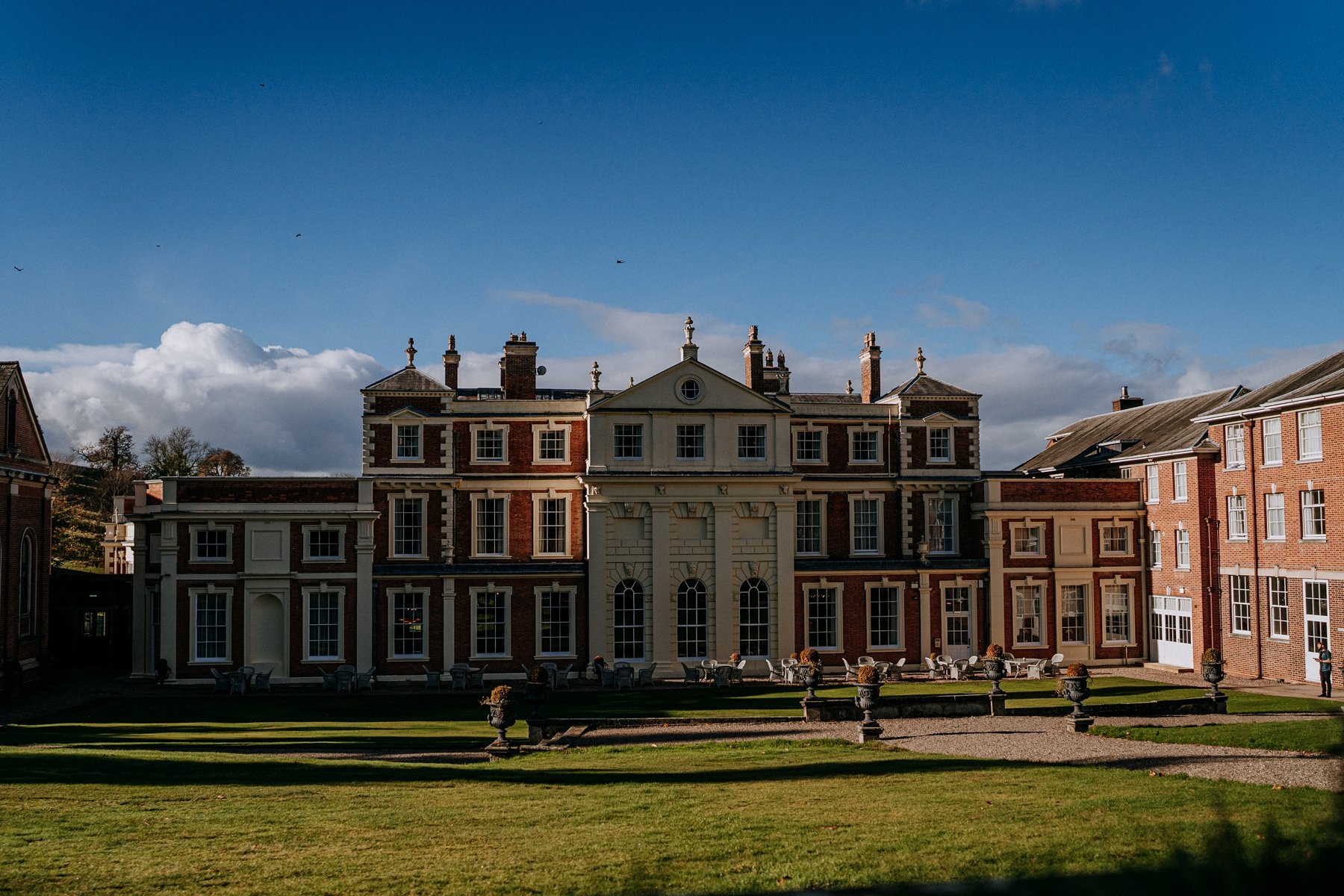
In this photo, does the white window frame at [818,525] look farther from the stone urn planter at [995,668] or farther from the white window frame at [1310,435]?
the white window frame at [1310,435]

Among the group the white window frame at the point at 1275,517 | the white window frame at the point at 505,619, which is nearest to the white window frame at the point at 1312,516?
the white window frame at the point at 1275,517

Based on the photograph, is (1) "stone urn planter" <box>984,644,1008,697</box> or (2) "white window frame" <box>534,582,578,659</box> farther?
(2) "white window frame" <box>534,582,578,659</box>

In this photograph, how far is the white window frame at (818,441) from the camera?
3756 cm

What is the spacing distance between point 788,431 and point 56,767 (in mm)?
24381

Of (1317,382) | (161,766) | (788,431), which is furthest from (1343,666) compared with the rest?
(161,766)

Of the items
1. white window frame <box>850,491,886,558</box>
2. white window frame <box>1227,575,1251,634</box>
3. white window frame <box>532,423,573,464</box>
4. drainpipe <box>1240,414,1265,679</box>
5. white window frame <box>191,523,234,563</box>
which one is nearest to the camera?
drainpipe <box>1240,414,1265,679</box>

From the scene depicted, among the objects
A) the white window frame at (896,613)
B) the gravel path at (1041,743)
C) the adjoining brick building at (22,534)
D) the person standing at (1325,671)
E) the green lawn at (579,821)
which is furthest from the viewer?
the white window frame at (896,613)

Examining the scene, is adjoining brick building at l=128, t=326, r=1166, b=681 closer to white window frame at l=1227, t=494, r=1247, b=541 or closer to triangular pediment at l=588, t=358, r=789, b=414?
triangular pediment at l=588, t=358, r=789, b=414

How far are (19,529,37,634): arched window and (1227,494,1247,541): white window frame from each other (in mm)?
39576

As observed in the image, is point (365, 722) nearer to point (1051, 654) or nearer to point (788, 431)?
point (788, 431)

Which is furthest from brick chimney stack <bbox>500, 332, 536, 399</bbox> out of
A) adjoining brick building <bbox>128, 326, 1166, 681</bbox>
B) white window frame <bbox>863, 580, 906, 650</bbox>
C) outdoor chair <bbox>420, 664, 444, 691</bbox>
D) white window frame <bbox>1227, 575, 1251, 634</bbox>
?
white window frame <bbox>1227, 575, 1251, 634</bbox>

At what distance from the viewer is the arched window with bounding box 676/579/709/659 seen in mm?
35125

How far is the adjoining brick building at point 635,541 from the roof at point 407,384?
0.30 ft

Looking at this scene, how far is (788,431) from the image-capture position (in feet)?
117
